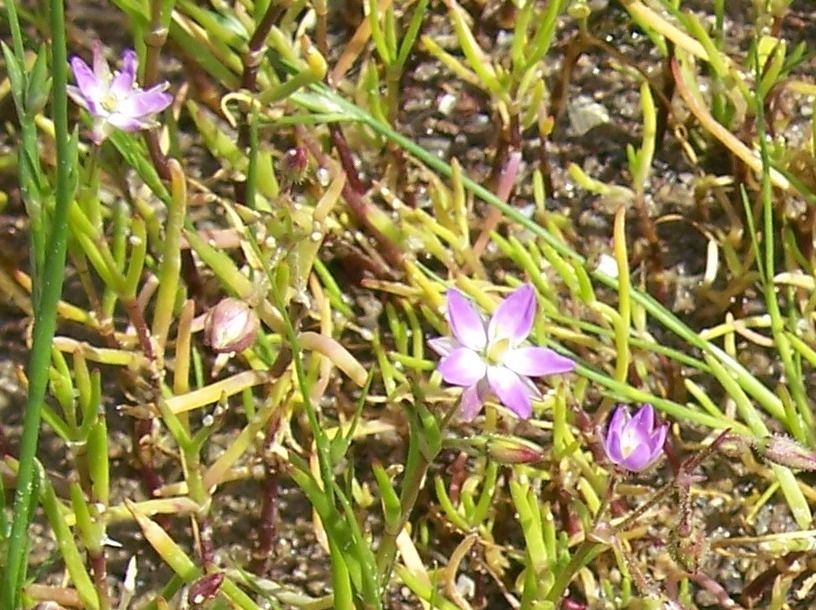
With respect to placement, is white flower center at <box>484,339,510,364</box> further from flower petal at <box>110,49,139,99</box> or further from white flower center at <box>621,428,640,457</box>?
flower petal at <box>110,49,139,99</box>

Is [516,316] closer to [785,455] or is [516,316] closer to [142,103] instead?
[785,455]

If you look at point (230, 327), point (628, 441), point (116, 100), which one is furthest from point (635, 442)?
point (116, 100)

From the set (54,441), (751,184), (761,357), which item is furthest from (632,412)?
(54,441)

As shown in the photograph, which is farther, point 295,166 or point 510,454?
point 295,166

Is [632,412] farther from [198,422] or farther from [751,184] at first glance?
[198,422]

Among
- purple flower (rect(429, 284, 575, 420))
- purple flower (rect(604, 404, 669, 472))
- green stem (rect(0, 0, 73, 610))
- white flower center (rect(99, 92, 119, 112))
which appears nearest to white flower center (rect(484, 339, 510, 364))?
purple flower (rect(429, 284, 575, 420))

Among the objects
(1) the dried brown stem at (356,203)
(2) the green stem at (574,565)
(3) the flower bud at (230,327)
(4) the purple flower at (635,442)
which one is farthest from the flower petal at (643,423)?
(1) the dried brown stem at (356,203)
